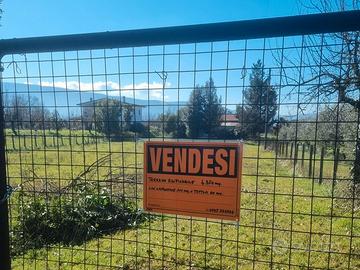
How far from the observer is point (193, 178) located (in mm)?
2207

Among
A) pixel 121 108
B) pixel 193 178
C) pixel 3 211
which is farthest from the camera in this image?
pixel 3 211

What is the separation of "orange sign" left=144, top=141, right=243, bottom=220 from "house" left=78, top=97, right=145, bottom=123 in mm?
326

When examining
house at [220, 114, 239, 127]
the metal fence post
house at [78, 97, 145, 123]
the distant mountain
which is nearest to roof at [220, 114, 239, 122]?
house at [220, 114, 239, 127]

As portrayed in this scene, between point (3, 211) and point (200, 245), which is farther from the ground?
point (3, 211)

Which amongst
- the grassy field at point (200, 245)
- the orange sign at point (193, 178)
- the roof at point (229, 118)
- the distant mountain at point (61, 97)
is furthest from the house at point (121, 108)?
the roof at point (229, 118)

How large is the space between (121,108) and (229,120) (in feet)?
2.82

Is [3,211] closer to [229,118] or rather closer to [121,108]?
[121,108]

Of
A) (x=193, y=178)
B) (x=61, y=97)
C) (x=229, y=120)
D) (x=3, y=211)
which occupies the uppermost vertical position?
(x=61, y=97)

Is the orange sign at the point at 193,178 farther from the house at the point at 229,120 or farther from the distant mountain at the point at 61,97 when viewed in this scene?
the distant mountain at the point at 61,97

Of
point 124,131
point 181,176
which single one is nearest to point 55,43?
point 124,131

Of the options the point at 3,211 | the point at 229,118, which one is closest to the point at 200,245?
the point at 3,211

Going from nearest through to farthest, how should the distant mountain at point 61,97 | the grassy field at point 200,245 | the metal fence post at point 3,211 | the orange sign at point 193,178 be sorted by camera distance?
the orange sign at point 193,178 → the distant mountain at point 61,97 → the metal fence post at point 3,211 → the grassy field at point 200,245

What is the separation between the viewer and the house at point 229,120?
2201mm

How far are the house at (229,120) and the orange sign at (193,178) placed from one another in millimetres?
177
